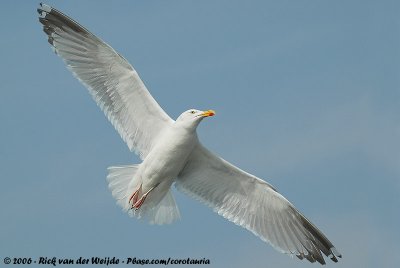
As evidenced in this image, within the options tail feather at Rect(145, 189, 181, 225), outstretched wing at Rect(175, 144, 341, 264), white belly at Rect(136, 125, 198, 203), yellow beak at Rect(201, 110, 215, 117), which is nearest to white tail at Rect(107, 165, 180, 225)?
tail feather at Rect(145, 189, 181, 225)

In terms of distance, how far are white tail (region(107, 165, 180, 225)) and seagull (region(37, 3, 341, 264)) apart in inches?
0.5

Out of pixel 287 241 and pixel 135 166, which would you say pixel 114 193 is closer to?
pixel 135 166

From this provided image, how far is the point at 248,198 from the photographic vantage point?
859 centimetres

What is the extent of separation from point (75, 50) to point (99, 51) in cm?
38

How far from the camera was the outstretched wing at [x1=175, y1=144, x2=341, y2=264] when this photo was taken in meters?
8.49

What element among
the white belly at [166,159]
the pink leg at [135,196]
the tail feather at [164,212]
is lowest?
the tail feather at [164,212]

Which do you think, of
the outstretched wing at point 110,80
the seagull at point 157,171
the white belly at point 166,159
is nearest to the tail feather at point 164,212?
the seagull at point 157,171

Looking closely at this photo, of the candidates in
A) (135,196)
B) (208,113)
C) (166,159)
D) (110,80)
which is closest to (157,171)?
(166,159)

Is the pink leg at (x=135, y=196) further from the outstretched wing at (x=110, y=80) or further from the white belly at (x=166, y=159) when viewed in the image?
the outstretched wing at (x=110, y=80)

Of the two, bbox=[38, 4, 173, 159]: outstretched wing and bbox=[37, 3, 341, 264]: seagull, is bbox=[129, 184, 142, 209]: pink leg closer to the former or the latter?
bbox=[37, 3, 341, 264]: seagull

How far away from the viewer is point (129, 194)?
8352 millimetres

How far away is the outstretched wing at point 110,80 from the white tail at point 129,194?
366 mm

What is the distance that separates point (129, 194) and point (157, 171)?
563 mm

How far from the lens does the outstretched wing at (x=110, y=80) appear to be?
8359 mm
